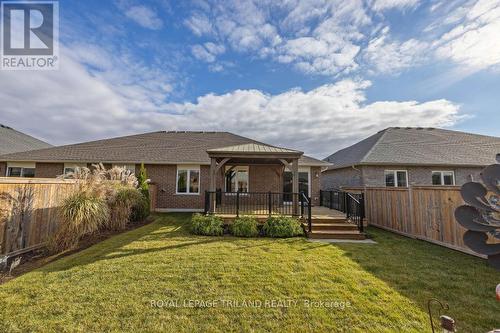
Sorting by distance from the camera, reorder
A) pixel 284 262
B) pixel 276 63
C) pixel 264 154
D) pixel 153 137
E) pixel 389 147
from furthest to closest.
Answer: pixel 153 137
pixel 389 147
pixel 276 63
pixel 264 154
pixel 284 262

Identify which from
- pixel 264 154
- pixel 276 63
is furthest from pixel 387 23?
pixel 264 154

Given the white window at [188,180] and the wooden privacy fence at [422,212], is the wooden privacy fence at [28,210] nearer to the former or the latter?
the white window at [188,180]

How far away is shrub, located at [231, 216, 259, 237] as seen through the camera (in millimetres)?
7391

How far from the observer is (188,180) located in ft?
41.8

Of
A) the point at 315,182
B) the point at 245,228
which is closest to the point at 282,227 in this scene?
the point at 245,228

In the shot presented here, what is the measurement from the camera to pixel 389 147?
1410 cm

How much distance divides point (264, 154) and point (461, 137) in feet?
59.7

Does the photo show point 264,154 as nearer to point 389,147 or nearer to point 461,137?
point 389,147

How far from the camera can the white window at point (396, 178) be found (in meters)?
12.7

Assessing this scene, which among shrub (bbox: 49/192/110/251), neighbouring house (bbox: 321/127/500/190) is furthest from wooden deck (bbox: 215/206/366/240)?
neighbouring house (bbox: 321/127/500/190)

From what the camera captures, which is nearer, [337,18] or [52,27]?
[52,27]

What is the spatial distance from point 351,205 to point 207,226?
19.1 ft

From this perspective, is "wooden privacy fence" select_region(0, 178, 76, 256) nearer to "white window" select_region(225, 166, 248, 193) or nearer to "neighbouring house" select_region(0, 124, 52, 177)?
"white window" select_region(225, 166, 248, 193)

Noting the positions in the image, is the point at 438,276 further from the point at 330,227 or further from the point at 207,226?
the point at 207,226
